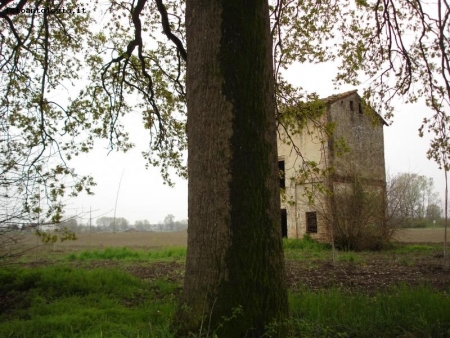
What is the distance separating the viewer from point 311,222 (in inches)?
923

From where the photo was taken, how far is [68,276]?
784 cm

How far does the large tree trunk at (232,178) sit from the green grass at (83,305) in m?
0.69

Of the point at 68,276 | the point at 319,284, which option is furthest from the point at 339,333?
the point at 68,276

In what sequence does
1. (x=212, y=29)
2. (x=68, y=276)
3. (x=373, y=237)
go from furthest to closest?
1. (x=373, y=237)
2. (x=68, y=276)
3. (x=212, y=29)

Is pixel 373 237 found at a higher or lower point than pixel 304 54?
lower

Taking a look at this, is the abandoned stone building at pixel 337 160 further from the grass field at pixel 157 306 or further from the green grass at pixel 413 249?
the grass field at pixel 157 306

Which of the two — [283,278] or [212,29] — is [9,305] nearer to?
[283,278]

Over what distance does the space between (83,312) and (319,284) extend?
485cm

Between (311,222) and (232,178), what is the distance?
20.3m

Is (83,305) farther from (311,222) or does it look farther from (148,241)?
(148,241)

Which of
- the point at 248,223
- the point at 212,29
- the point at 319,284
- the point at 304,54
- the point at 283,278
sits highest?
the point at 304,54

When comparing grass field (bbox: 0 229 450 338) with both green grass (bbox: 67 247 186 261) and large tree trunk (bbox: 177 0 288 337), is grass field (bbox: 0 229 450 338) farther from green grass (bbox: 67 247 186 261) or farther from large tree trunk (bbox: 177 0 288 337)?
green grass (bbox: 67 247 186 261)

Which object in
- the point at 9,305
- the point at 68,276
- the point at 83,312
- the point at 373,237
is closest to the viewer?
the point at 83,312

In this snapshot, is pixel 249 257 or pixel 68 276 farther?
pixel 68 276
